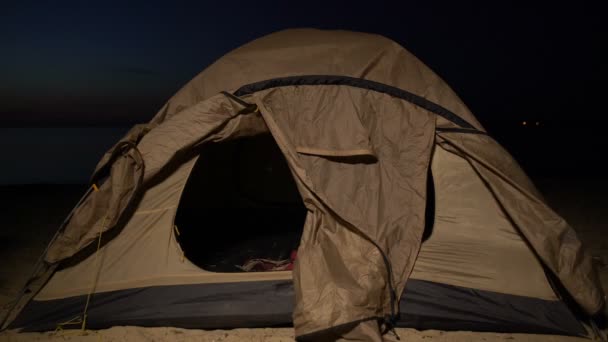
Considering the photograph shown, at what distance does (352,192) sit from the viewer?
3.21 metres

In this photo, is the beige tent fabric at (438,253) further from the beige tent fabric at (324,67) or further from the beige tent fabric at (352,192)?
the beige tent fabric at (324,67)

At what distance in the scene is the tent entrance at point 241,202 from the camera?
4988mm

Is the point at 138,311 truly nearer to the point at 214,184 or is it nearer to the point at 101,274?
the point at 101,274

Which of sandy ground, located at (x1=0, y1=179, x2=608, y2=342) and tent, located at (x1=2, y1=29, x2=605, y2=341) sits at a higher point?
tent, located at (x1=2, y1=29, x2=605, y2=341)

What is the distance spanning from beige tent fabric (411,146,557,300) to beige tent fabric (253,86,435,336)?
182 mm

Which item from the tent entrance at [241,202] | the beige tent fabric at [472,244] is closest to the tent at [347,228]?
the beige tent fabric at [472,244]

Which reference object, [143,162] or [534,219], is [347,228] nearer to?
[534,219]

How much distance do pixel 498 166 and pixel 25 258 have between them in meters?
4.83

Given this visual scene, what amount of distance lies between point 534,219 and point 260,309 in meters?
1.99

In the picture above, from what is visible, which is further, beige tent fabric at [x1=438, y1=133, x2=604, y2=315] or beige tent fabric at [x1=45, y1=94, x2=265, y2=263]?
beige tent fabric at [x1=45, y1=94, x2=265, y2=263]

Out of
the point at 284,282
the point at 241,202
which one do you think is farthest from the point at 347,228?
the point at 241,202

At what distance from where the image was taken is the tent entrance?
4.99 m

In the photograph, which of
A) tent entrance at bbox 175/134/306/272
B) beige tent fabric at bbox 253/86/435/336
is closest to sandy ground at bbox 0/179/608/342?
beige tent fabric at bbox 253/86/435/336

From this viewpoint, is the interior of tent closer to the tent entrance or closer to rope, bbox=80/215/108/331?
rope, bbox=80/215/108/331
